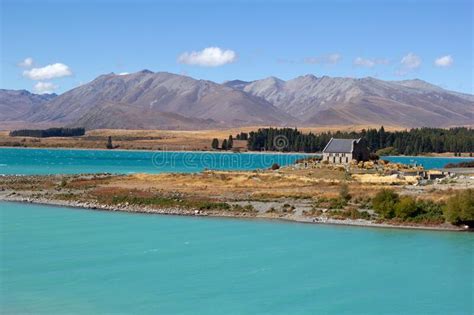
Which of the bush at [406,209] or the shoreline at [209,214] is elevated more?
the bush at [406,209]

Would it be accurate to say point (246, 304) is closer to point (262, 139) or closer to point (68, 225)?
point (68, 225)

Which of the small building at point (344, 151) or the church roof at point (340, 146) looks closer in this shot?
the small building at point (344, 151)

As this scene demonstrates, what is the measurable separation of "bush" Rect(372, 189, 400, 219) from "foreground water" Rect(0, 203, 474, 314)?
235 cm

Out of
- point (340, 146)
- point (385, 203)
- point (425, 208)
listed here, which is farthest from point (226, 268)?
point (340, 146)

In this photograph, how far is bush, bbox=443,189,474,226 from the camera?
3766 centimetres

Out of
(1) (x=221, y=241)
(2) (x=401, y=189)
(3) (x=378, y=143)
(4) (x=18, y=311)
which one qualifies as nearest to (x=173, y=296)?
(4) (x=18, y=311)

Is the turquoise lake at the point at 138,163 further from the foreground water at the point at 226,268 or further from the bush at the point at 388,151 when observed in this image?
the foreground water at the point at 226,268

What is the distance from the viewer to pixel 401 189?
1992 inches

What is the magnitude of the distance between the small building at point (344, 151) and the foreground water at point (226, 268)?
125 ft

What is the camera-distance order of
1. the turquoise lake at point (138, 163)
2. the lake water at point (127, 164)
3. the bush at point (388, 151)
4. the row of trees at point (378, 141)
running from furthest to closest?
1. the row of trees at point (378, 141)
2. the bush at point (388, 151)
3. the turquoise lake at point (138, 163)
4. the lake water at point (127, 164)

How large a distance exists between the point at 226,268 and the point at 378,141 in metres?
121

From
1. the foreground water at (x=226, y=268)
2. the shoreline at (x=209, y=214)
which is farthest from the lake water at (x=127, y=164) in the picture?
the foreground water at (x=226, y=268)

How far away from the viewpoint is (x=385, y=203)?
135 feet

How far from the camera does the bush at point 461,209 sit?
3766 centimetres
